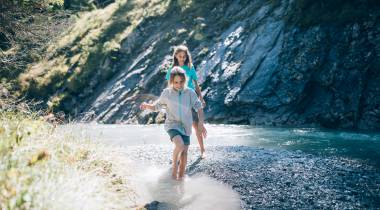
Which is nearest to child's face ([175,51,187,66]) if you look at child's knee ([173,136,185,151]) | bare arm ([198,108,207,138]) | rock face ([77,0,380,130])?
bare arm ([198,108,207,138])

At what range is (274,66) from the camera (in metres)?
20.1

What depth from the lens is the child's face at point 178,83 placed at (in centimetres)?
812

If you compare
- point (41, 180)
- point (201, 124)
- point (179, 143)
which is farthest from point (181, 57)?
point (41, 180)

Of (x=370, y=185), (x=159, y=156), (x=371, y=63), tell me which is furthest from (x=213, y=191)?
(x=371, y=63)

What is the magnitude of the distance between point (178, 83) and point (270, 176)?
2419 mm

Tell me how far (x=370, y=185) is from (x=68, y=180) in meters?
4.78

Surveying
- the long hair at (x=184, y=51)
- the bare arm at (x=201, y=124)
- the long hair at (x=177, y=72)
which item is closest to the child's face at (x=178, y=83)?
the long hair at (x=177, y=72)

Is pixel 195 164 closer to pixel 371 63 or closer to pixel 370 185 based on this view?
pixel 370 185

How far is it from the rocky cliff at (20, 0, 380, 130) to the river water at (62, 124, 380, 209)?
4.20 metres

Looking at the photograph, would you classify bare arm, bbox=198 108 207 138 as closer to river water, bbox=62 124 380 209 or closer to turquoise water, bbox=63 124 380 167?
river water, bbox=62 124 380 209

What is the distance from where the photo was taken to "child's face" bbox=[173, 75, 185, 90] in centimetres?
812

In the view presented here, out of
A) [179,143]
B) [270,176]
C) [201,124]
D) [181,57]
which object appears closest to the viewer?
[270,176]

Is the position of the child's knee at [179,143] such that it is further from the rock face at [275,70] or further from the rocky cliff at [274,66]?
the rock face at [275,70]

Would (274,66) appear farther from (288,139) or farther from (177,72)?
(177,72)
